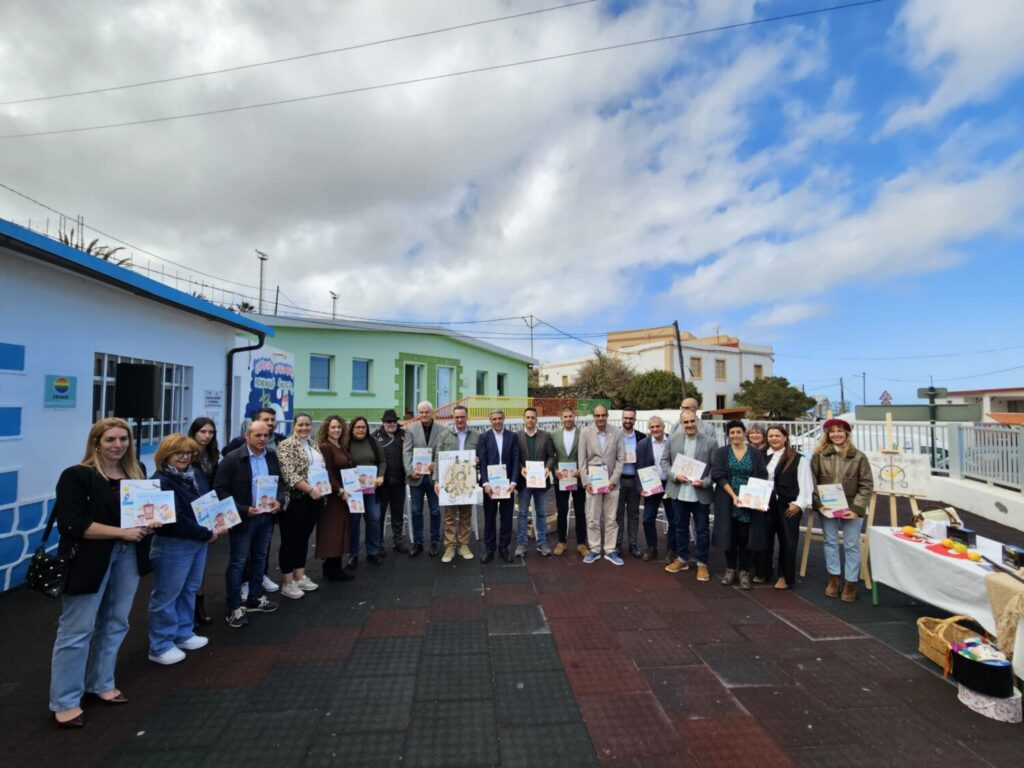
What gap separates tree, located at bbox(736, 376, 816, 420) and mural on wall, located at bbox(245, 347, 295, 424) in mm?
32127

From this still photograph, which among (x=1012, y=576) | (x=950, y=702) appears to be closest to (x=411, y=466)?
(x=950, y=702)

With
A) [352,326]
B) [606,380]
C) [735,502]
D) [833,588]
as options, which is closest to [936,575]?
[833,588]

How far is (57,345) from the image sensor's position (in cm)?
509

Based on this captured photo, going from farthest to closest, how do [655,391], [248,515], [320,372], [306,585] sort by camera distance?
[655,391], [320,372], [306,585], [248,515]

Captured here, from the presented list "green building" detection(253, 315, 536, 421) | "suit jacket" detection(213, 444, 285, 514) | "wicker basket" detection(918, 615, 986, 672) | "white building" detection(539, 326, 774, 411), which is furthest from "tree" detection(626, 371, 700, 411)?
"suit jacket" detection(213, 444, 285, 514)

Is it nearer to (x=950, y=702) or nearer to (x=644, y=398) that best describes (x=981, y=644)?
(x=950, y=702)

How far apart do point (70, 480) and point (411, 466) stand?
3.19m

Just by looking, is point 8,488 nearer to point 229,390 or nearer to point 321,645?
point 321,645

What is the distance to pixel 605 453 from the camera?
5637 mm

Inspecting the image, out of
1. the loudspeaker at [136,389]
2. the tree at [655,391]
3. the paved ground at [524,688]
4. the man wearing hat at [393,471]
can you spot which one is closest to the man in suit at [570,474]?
the paved ground at [524,688]

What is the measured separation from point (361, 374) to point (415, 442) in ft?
37.2

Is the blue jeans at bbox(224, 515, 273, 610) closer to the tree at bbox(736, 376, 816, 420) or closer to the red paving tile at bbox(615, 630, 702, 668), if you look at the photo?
the red paving tile at bbox(615, 630, 702, 668)

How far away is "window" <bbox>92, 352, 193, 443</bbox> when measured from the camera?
5738mm

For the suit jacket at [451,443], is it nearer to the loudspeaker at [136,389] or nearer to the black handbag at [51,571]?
the loudspeaker at [136,389]
